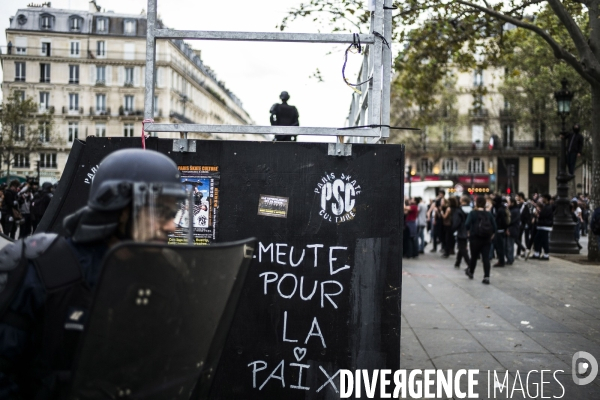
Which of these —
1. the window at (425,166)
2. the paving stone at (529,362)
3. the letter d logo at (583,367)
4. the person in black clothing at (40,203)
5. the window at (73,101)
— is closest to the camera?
the letter d logo at (583,367)

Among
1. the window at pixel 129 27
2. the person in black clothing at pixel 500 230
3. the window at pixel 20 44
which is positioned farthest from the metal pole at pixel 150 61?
the window at pixel 20 44

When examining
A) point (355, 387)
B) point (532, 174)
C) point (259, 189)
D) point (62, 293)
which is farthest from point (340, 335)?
point (532, 174)

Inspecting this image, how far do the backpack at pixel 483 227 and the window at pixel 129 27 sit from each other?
6629 cm

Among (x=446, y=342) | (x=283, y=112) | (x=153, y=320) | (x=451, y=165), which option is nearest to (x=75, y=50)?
(x=451, y=165)

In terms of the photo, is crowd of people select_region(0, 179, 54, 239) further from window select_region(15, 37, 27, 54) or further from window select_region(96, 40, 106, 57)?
window select_region(15, 37, 27, 54)

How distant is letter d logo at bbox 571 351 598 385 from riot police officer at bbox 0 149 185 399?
15.4 ft

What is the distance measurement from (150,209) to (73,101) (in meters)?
73.5

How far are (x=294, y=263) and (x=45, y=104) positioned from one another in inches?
2854

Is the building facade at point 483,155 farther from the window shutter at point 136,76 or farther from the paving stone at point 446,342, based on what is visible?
the paving stone at point 446,342

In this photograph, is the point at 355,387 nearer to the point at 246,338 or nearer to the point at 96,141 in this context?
the point at 246,338

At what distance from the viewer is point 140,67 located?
231 feet

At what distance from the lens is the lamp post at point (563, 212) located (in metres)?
18.2

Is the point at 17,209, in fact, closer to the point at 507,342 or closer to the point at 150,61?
the point at 507,342

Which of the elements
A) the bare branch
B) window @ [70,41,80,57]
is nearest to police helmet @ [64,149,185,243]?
the bare branch
